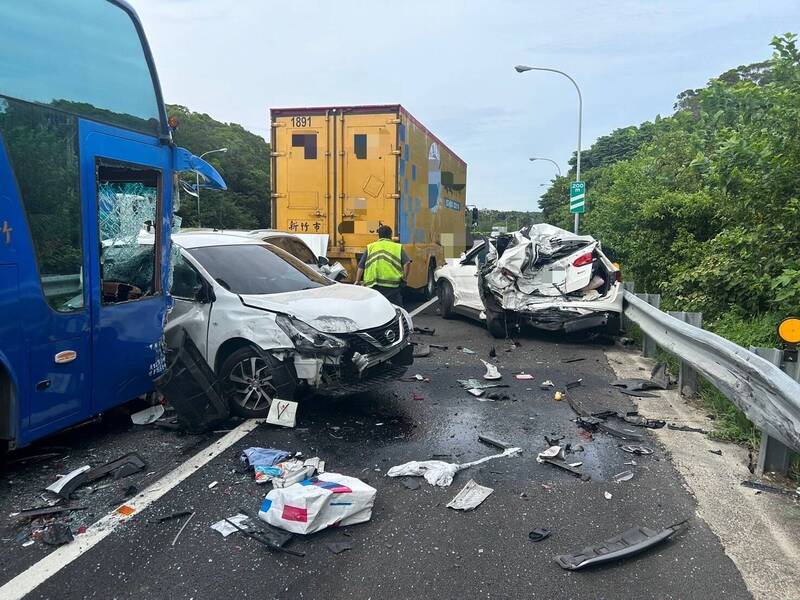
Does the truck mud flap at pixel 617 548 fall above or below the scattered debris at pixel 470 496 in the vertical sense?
above

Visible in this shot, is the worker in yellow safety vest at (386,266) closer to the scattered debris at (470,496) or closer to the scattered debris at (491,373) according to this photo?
the scattered debris at (491,373)

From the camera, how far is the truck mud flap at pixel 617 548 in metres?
3.14

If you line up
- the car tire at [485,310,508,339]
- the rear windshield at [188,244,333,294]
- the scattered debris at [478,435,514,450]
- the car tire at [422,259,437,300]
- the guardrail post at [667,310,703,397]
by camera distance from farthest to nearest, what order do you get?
the car tire at [422,259,437,300] → the car tire at [485,310,508,339] → the guardrail post at [667,310,703,397] → the rear windshield at [188,244,333,294] → the scattered debris at [478,435,514,450]

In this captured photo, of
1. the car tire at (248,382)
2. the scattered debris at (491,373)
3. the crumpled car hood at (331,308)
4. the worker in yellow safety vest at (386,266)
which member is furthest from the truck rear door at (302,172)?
the car tire at (248,382)

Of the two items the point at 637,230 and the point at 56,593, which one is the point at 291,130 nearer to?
the point at 637,230

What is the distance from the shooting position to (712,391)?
591 cm

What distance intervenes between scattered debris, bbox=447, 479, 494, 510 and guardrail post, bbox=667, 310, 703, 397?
3.08 meters

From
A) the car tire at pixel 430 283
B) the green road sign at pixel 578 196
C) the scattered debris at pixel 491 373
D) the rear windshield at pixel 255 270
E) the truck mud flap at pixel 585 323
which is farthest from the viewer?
the green road sign at pixel 578 196

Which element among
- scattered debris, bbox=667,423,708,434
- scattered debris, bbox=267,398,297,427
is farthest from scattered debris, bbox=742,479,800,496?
scattered debris, bbox=267,398,297,427

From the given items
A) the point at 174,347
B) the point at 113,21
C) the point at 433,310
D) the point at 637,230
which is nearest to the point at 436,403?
the point at 174,347

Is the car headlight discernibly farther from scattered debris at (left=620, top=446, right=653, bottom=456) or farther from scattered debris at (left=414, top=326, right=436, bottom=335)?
scattered debris at (left=414, top=326, right=436, bottom=335)

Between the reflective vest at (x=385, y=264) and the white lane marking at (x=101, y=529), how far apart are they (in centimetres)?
457

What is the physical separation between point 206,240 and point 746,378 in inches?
203

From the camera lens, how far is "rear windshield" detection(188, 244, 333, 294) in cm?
600
